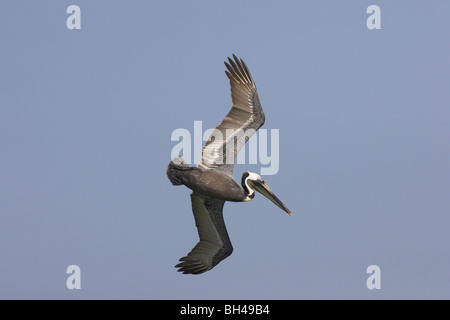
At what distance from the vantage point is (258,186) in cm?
1706

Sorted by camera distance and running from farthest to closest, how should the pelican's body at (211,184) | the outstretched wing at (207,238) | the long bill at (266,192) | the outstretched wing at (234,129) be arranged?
the outstretched wing at (207,238), the long bill at (266,192), the outstretched wing at (234,129), the pelican's body at (211,184)

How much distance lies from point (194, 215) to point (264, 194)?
5.88ft

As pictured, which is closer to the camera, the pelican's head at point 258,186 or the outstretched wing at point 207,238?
the pelican's head at point 258,186

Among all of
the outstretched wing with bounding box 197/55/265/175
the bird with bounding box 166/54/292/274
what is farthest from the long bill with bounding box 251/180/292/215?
the outstretched wing with bounding box 197/55/265/175

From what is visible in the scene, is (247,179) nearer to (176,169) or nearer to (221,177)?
(221,177)

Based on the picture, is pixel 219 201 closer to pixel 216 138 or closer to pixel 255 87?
pixel 216 138

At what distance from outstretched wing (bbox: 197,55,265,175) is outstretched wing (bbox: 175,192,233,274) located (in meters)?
1.15

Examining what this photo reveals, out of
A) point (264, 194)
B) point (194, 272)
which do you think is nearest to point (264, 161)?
point (264, 194)

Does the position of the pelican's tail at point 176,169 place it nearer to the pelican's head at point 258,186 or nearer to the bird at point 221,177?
the bird at point 221,177

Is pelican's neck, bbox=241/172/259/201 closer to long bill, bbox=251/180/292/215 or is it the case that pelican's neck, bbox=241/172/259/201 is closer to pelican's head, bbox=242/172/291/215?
pelican's head, bbox=242/172/291/215

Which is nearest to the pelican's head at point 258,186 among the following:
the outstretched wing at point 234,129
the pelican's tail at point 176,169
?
the outstretched wing at point 234,129

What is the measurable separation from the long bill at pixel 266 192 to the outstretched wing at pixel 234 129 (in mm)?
778

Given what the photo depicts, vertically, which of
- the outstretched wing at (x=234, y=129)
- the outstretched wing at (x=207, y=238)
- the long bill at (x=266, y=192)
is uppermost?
the outstretched wing at (x=234, y=129)

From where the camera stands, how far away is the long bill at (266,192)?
55.8 feet
